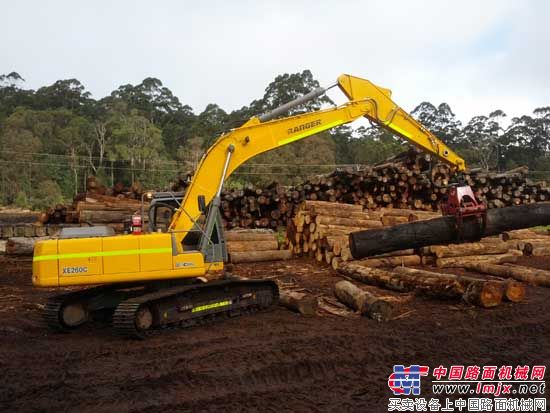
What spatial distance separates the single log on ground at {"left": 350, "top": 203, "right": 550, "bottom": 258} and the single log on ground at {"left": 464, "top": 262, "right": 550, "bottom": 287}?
93 centimetres

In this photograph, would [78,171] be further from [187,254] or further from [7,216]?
[187,254]

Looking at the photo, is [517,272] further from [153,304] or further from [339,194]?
[153,304]

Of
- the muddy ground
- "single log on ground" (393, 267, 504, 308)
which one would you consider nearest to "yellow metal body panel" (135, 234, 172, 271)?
the muddy ground

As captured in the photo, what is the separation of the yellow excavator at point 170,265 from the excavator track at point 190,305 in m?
0.01

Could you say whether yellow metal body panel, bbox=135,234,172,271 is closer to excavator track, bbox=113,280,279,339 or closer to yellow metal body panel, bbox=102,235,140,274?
yellow metal body panel, bbox=102,235,140,274

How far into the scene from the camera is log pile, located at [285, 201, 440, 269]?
12065mm

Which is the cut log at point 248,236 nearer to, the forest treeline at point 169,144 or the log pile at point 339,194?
the log pile at point 339,194

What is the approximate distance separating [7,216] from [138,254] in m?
25.7

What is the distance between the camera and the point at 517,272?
34.0ft

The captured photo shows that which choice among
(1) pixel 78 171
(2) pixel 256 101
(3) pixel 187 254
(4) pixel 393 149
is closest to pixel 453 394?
(3) pixel 187 254

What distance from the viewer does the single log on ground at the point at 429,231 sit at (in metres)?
9.80

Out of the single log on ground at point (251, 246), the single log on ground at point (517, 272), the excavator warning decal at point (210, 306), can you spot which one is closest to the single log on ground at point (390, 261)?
the single log on ground at point (517, 272)

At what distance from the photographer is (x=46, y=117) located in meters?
52.2

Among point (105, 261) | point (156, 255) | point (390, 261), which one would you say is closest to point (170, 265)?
point (156, 255)
